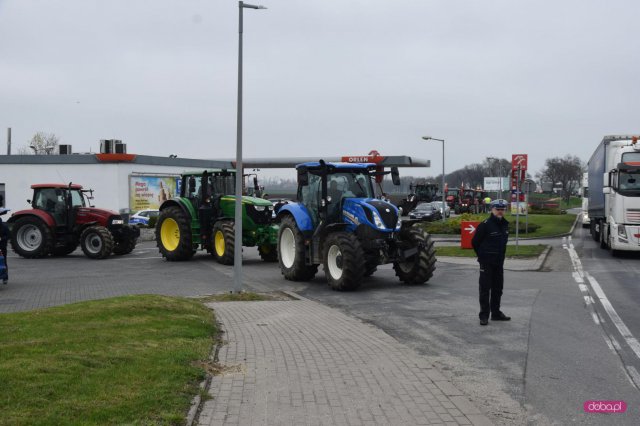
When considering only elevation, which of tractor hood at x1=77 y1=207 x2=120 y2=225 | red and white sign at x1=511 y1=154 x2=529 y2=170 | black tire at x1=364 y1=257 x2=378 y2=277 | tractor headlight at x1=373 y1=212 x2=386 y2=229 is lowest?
black tire at x1=364 y1=257 x2=378 y2=277

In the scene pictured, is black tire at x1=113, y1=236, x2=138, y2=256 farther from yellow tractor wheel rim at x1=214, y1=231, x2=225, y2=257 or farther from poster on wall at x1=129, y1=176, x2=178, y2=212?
poster on wall at x1=129, y1=176, x2=178, y2=212

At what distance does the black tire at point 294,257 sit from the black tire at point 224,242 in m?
3.08

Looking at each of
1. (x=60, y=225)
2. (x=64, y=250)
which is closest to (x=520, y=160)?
(x=60, y=225)

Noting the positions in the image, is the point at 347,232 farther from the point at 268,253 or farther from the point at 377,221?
the point at 268,253

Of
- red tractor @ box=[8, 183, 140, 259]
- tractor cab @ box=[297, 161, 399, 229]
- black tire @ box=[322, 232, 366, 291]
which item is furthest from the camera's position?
red tractor @ box=[8, 183, 140, 259]

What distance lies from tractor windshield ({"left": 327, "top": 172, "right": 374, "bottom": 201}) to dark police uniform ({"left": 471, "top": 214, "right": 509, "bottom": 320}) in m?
5.59

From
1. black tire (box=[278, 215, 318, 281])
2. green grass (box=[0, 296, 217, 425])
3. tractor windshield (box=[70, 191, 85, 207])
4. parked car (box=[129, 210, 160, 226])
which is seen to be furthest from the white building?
→ green grass (box=[0, 296, 217, 425])

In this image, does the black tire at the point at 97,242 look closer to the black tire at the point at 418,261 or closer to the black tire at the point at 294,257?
the black tire at the point at 294,257

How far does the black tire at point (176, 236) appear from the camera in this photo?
2142 centimetres

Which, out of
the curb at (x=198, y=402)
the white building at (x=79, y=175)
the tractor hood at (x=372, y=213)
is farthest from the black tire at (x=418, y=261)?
the white building at (x=79, y=175)

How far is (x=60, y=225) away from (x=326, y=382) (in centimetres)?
1909

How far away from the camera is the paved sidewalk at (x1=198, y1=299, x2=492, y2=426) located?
5.75m

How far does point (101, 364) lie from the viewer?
6832mm

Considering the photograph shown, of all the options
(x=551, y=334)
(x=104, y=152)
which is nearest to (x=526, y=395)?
(x=551, y=334)
